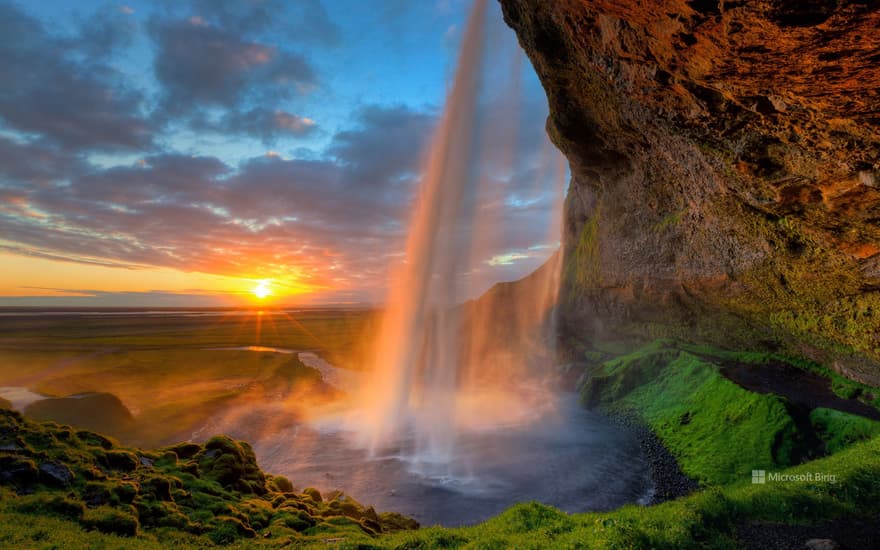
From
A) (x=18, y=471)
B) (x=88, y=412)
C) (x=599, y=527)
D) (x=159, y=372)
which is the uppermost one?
(x=18, y=471)

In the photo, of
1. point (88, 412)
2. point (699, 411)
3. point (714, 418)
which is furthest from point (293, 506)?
point (88, 412)

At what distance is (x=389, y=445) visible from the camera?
84.6ft

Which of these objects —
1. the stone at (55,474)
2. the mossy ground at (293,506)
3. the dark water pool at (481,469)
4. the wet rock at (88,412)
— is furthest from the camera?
the wet rock at (88,412)

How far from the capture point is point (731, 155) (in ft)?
55.3

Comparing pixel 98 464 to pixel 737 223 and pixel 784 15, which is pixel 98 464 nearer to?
pixel 784 15

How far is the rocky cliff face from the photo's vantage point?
9188 millimetres

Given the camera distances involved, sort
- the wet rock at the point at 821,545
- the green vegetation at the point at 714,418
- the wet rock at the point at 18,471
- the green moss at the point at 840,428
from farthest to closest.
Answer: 1. the green vegetation at the point at 714,418
2. the green moss at the point at 840,428
3. the wet rock at the point at 18,471
4. the wet rock at the point at 821,545

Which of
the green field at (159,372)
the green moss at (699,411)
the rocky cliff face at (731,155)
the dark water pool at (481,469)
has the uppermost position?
the rocky cliff face at (731,155)

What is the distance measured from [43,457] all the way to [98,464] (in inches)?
58.8

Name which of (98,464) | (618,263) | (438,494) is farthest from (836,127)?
(618,263)

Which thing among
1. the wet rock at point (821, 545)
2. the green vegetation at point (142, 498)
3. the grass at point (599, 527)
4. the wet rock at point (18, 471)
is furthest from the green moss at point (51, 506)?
the wet rock at point (821, 545)

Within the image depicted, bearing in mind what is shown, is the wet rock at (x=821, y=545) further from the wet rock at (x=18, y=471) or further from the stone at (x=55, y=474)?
the wet rock at (x=18, y=471)

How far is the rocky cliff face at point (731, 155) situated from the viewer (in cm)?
919

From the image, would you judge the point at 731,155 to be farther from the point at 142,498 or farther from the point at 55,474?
the point at 55,474
